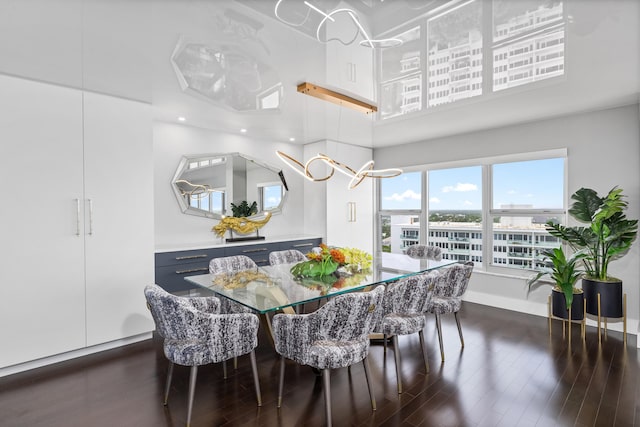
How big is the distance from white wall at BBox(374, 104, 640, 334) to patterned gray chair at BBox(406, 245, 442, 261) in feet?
3.86

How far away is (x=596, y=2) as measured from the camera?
2141 millimetres

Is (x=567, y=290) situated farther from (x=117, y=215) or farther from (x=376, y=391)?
(x=117, y=215)

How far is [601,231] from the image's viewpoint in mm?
3510

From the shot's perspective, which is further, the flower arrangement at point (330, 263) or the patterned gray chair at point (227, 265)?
the patterned gray chair at point (227, 265)

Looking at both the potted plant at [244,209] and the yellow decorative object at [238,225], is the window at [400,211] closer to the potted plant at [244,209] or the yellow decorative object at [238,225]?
the yellow decorative object at [238,225]

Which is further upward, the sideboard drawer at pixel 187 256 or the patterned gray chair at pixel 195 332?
the sideboard drawer at pixel 187 256

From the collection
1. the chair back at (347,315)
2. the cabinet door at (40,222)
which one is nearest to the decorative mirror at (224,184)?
the cabinet door at (40,222)

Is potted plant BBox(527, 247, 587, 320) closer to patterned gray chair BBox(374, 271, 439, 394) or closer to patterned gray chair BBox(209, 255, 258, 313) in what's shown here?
patterned gray chair BBox(374, 271, 439, 394)

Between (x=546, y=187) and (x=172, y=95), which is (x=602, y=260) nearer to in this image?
(x=546, y=187)

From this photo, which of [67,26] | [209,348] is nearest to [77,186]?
[67,26]

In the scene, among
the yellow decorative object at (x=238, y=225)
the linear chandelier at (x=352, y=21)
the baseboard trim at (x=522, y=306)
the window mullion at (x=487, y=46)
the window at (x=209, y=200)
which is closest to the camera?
the linear chandelier at (x=352, y=21)

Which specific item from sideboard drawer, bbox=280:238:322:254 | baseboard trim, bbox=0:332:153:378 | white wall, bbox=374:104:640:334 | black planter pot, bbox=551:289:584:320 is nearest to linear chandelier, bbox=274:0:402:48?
white wall, bbox=374:104:640:334

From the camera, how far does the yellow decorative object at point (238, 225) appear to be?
4938mm

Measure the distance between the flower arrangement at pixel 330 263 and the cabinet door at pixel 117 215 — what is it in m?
1.77
